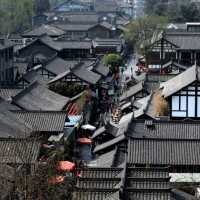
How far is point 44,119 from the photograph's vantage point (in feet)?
79.7

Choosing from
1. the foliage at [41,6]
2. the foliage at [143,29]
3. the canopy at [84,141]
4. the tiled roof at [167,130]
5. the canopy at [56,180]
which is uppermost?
the canopy at [56,180]

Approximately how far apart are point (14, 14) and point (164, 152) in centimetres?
5076

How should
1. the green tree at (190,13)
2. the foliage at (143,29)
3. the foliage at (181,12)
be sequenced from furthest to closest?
the foliage at (181,12) < the green tree at (190,13) < the foliage at (143,29)

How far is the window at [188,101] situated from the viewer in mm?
24969

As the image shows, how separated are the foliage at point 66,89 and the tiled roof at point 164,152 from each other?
41.3 feet

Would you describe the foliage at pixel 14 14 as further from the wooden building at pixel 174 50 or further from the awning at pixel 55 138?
the awning at pixel 55 138

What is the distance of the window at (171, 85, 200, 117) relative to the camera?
24969 mm

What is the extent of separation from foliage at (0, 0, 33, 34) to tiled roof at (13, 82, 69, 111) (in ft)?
124

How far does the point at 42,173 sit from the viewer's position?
12.0 m

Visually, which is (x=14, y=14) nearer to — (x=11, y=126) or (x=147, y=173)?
(x=11, y=126)

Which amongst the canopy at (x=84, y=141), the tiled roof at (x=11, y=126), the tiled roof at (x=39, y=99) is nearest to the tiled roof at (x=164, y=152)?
the tiled roof at (x=11, y=126)

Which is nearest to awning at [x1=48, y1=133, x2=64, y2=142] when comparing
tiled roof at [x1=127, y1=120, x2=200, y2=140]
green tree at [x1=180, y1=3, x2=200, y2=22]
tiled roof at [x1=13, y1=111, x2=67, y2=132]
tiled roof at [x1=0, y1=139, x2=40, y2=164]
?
tiled roof at [x1=13, y1=111, x2=67, y2=132]

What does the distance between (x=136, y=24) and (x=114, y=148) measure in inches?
1345

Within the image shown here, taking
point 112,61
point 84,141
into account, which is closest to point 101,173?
point 84,141
